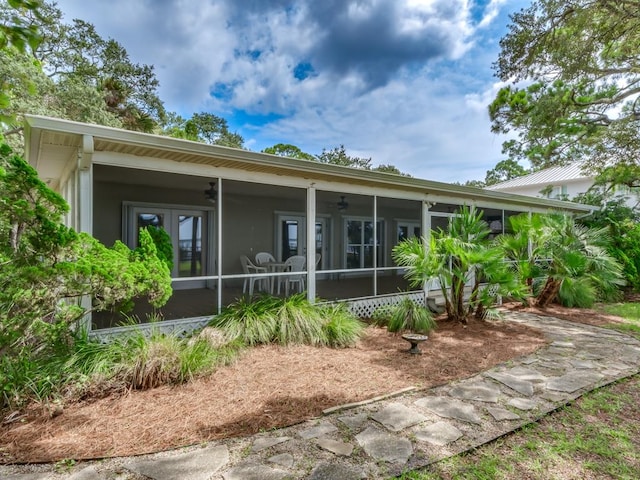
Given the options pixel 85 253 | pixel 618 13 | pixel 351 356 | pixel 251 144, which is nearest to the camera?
pixel 85 253

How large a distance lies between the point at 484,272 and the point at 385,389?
3.34 m

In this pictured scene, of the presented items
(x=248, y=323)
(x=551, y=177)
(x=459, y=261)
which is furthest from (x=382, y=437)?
(x=551, y=177)

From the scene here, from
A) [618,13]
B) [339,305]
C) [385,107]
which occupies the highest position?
[385,107]

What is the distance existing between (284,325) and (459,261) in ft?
10.7

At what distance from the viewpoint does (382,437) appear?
271 centimetres

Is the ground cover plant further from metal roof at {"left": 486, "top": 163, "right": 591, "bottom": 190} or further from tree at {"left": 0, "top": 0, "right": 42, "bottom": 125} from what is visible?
metal roof at {"left": 486, "top": 163, "right": 591, "bottom": 190}

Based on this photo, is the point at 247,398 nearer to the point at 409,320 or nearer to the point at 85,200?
the point at 85,200

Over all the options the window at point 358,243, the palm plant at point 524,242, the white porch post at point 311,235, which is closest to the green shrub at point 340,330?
the white porch post at point 311,235

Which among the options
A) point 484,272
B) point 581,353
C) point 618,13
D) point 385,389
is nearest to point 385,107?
point 618,13

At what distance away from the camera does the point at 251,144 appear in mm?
26609

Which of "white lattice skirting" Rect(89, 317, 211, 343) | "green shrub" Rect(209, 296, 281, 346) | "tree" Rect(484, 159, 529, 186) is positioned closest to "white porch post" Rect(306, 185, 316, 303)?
"green shrub" Rect(209, 296, 281, 346)

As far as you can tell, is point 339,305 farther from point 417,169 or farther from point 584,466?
Answer: point 417,169

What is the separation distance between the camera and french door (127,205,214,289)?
921 centimetres

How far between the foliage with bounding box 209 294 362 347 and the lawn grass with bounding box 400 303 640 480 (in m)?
2.67
